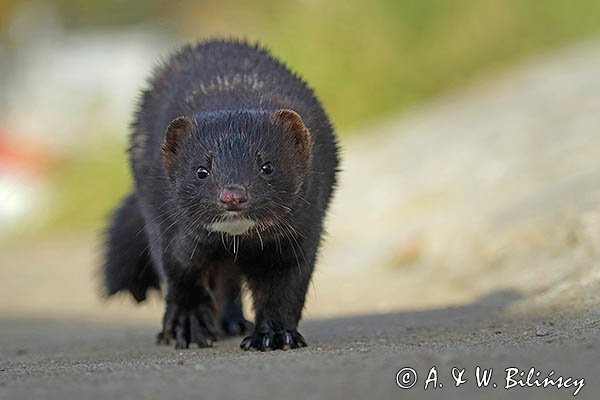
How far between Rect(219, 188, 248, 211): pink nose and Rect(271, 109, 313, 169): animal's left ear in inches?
23.4

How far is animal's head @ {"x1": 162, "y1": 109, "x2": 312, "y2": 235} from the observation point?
574 cm

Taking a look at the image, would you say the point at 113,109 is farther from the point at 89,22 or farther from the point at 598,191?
the point at 598,191

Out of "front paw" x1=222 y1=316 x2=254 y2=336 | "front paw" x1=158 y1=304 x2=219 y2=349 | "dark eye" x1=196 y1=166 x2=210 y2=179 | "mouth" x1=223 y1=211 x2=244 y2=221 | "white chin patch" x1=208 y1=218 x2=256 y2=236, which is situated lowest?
"front paw" x1=158 y1=304 x2=219 y2=349

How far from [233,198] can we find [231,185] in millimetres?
102

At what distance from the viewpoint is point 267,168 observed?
232 inches

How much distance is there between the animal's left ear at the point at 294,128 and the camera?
20.0ft

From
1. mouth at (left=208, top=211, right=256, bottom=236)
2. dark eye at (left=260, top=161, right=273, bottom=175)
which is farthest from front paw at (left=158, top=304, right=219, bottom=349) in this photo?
dark eye at (left=260, top=161, right=273, bottom=175)

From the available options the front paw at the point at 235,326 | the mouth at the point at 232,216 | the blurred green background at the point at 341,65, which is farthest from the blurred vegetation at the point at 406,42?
the mouth at the point at 232,216

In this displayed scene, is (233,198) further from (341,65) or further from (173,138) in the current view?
(341,65)

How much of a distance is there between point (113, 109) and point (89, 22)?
8.05 metres

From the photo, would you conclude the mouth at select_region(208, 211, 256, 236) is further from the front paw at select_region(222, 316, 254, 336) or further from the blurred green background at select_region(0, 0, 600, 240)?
the blurred green background at select_region(0, 0, 600, 240)

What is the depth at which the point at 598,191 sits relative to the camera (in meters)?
8.90

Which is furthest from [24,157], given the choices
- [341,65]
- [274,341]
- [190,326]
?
[274,341]

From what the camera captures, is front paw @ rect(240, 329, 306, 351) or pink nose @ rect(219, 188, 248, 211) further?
front paw @ rect(240, 329, 306, 351)
